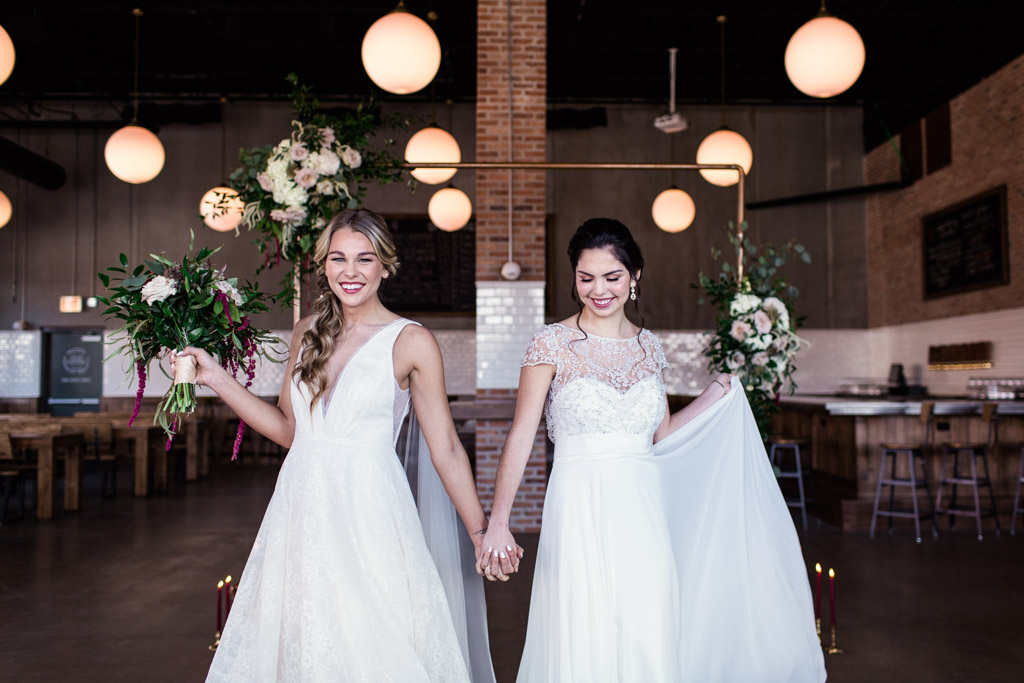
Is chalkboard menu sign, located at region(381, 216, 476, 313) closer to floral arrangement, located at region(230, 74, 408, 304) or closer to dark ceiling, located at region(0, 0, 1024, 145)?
dark ceiling, located at region(0, 0, 1024, 145)

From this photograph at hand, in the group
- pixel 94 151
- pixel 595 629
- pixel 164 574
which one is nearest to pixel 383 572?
pixel 595 629

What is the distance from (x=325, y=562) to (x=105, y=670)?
2178 millimetres

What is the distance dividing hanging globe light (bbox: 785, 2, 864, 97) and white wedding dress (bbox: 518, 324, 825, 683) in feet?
8.56

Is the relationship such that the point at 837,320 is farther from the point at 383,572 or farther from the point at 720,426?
the point at 383,572

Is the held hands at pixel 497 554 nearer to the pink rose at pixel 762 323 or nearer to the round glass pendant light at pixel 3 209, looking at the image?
the pink rose at pixel 762 323

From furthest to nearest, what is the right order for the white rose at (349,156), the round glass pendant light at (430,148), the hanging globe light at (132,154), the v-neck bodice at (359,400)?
the round glass pendant light at (430,148)
the hanging globe light at (132,154)
the white rose at (349,156)
the v-neck bodice at (359,400)

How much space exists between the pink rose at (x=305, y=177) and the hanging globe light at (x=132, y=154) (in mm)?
3549

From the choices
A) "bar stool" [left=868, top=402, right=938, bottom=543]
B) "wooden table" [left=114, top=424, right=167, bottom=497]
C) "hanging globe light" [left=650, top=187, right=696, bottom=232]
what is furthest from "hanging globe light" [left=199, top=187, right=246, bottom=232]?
"bar stool" [left=868, top=402, right=938, bottom=543]

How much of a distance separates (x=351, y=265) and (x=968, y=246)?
9.49 m

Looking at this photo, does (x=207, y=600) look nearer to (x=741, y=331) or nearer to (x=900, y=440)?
(x=741, y=331)

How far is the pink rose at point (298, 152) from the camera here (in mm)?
3342

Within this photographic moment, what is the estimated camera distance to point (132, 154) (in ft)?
20.4

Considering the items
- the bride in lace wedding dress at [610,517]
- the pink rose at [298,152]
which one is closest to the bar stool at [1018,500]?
the bride in lace wedding dress at [610,517]

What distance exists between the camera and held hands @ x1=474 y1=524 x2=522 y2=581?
221 centimetres
